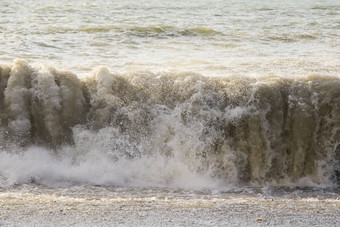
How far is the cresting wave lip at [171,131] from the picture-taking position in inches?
228

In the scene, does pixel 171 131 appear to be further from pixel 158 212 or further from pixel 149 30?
pixel 149 30

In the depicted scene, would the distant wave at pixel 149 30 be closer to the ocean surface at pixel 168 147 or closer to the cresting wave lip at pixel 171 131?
the ocean surface at pixel 168 147

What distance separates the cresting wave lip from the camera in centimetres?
579

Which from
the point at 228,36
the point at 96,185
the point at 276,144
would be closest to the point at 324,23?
the point at 228,36

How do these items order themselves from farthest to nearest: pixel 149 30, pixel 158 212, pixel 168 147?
pixel 149 30
pixel 168 147
pixel 158 212

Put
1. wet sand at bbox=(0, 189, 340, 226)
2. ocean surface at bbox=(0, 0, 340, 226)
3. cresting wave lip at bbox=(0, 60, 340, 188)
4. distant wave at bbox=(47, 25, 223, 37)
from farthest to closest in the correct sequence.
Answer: distant wave at bbox=(47, 25, 223, 37) < cresting wave lip at bbox=(0, 60, 340, 188) < ocean surface at bbox=(0, 0, 340, 226) < wet sand at bbox=(0, 189, 340, 226)

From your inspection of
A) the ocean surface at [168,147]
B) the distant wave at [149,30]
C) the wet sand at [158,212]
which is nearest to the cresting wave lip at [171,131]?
the ocean surface at [168,147]

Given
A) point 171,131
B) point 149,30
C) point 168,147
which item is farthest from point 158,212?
point 149,30

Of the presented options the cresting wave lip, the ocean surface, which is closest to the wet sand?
the ocean surface

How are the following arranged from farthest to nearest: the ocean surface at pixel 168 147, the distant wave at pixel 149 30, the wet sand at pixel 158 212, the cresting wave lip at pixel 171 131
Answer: the distant wave at pixel 149 30 < the cresting wave lip at pixel 171 131 < the ocean surface at pixel 168 147 < the wet sand at pixel 158 212

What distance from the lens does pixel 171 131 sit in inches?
240

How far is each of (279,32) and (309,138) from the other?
7628mm

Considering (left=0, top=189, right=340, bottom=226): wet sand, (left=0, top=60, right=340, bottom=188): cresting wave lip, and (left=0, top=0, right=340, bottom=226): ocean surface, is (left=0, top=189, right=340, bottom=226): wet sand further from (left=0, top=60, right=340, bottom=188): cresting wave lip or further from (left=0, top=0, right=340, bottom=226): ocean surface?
(left=0, top=60, right=340, bottom=188): cresting wave lip

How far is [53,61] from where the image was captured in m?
9.02
